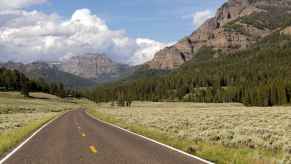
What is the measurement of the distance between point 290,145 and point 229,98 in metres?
141

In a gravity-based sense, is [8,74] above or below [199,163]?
above

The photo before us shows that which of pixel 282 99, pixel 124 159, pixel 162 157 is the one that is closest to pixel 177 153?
pixel 162 157

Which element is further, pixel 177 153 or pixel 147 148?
pixel 147 148

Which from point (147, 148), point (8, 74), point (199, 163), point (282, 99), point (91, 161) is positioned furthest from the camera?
point (8, 74)

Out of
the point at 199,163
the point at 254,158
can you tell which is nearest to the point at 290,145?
→ the point at 254,158

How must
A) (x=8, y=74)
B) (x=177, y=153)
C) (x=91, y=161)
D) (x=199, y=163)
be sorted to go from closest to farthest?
(x=199, y=163) → (x=91, y=161) → (x=177, y=153) → (x=8, y=74)

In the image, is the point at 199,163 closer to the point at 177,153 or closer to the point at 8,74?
the point at 177,153

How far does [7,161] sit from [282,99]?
108 metres

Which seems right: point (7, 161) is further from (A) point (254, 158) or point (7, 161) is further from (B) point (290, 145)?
(B) point (290, 145)

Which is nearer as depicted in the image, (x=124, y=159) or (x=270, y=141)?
(x=124, y=159)

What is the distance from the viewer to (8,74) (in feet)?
591

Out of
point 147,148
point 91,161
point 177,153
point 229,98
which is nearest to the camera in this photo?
point 91,161

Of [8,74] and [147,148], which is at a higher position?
[8,74]

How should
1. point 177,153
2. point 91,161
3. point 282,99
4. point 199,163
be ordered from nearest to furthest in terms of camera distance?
point 199,163 → point 91,161 → point 177,153 → point 282,99
